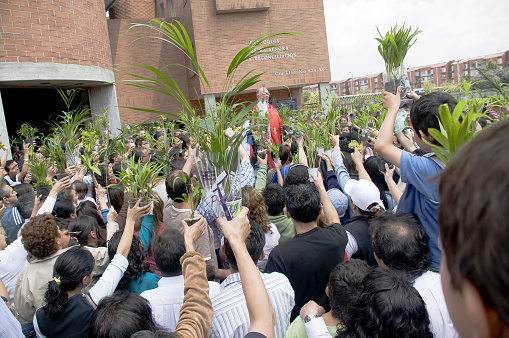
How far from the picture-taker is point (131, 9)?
23625 mm

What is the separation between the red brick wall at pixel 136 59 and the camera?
68.5 feet

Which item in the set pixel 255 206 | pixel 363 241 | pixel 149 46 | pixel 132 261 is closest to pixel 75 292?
pixel 132 261

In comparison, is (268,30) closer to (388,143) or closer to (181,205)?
(181,205)

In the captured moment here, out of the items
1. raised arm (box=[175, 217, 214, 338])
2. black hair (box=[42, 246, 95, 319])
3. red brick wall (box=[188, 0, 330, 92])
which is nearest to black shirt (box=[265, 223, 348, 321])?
raised arm (box=[175, 217, 214, 338])

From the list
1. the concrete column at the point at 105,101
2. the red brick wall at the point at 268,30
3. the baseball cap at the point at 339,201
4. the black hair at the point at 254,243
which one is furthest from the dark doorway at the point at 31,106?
the black hair at the point at 254,243

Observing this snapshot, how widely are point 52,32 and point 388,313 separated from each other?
14.6m

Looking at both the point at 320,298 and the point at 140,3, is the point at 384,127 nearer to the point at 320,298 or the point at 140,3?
the point at 320,298

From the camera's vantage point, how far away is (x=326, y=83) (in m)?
23.2

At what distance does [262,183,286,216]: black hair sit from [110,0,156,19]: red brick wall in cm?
2336

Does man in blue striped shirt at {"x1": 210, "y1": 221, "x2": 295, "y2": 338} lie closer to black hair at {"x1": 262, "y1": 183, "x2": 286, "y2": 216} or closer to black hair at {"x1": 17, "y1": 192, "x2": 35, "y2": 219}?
black hair at {"x1": 262, "y1": 183, "x2": 286, "y2": 216}

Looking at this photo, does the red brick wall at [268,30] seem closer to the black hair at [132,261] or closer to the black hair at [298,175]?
the black hair at [298,175]

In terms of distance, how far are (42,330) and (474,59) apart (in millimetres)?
76162

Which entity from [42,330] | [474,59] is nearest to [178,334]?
[42,330]

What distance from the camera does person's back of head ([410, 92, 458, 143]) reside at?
203 centimetres
